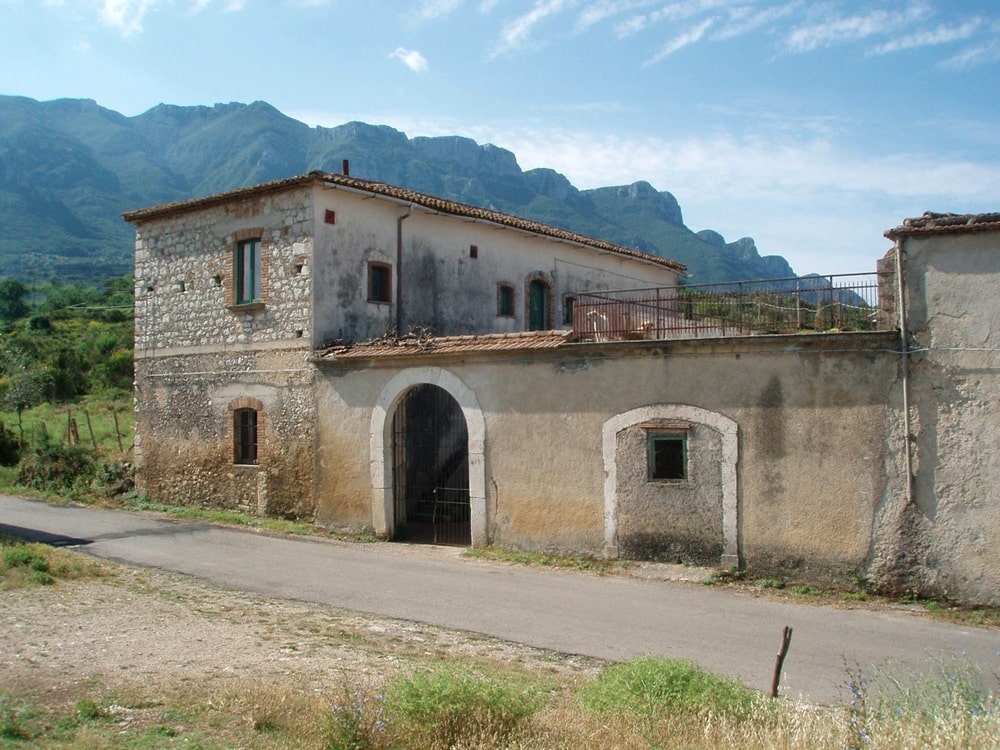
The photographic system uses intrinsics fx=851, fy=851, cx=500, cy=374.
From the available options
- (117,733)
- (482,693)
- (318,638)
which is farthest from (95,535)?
(482,693)

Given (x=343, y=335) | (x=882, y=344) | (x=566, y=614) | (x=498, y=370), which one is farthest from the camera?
(x=343, y=335)

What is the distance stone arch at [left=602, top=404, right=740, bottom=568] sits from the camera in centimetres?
1197

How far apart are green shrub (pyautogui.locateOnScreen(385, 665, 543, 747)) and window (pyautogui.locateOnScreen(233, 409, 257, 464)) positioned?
12864 mm

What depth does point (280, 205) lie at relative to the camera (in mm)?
17031

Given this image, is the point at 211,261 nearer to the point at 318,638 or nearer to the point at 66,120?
the point at 318,638

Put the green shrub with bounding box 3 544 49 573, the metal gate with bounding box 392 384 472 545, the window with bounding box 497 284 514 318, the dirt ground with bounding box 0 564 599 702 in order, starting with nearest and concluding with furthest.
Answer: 1. the dirt ground with bounding box 0 564 599 702
2. the green shrub with bounding box 3 544 49 573
3. the metal gate with bounding box 392 384 472 545
4. the window with bounding box 497 284 514 318

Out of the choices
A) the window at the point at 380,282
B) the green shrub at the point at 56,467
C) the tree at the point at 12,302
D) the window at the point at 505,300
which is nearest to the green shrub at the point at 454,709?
the window at the point at 380,282

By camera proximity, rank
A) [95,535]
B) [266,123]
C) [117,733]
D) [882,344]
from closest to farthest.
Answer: [117,733], [882,344], [95,535], [266,123]

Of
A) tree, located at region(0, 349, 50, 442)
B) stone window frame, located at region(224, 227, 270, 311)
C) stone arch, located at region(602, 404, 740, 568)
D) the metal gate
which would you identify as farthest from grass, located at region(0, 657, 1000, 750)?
tree, located at region(0, 349, 50, 442)

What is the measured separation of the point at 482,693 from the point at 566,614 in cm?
476

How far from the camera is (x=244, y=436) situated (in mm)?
17984

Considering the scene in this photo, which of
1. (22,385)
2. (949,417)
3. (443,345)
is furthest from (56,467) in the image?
(949,417)

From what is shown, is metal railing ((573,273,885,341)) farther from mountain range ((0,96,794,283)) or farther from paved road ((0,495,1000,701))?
mountain range ((0,96,794,283))

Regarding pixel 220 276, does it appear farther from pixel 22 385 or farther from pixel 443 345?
pixel 22 385
